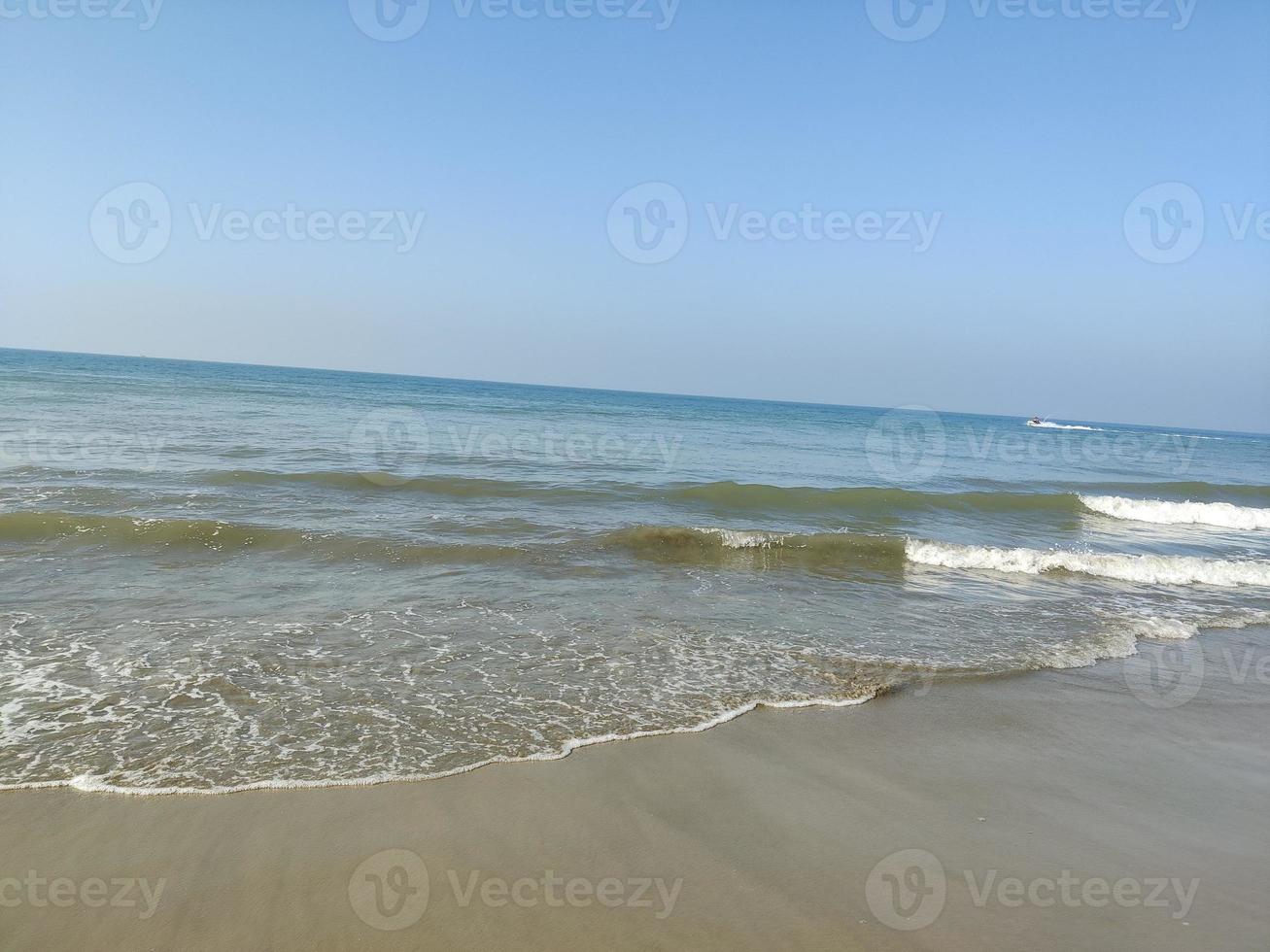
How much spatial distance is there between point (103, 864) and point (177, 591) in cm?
537

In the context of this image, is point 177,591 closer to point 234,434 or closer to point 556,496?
point 556,496

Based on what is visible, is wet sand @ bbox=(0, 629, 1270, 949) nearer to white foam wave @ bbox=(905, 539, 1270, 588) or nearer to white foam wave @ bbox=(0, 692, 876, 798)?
white foam wave @ bbox=(0, 692, 876, 798)

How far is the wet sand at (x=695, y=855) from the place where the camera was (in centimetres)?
329

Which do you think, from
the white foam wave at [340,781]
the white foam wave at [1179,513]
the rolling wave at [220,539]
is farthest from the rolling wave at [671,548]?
the white foam wave at [1179,513]

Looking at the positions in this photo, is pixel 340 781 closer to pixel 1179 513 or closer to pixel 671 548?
pixel 671 548

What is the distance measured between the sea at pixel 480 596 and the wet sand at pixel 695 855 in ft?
1.47

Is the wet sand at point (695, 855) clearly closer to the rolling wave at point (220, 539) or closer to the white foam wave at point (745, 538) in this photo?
the rolling wave at point (220, 539)

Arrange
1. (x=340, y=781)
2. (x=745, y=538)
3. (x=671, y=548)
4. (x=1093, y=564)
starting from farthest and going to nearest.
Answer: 1. (x=745, y=538)
2. (x=1093, y=564)
3. (x=671, y=548)
4. (x=340, y=781)

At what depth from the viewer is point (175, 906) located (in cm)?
333

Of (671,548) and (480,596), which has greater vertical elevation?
(671,548)

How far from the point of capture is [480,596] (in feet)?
29.1

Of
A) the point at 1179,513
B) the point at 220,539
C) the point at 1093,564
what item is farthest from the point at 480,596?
the point at 1179,513

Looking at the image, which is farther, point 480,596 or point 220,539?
point 220,539

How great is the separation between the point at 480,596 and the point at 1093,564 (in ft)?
35.2
